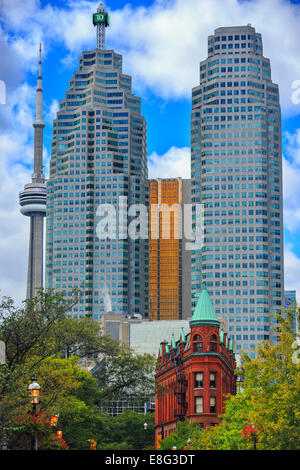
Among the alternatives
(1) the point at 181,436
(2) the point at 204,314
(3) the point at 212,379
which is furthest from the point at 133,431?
(1) the point at 181,436

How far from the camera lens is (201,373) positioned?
117 metres

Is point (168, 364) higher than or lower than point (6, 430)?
higher

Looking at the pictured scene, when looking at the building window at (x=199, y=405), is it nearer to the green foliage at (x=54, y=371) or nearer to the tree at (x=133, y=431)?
the green foliage at (x=54, y=371)

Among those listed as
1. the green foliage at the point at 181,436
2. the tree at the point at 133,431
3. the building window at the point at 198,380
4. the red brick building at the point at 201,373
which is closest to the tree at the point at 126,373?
the red brick building at the point at 201,373

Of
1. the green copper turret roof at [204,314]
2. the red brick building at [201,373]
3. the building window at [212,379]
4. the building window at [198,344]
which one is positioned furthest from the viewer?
the green copper turret roof at [204,314]

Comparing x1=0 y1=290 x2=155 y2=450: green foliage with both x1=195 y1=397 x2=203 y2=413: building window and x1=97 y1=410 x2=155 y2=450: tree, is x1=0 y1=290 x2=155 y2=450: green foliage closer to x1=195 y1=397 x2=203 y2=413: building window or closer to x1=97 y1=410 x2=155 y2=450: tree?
x1=195 y1=397 x2=203 y2=413: building window

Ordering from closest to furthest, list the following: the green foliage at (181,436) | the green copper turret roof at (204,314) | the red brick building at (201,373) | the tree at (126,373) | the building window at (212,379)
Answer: the green foliage at (181,436)
the tree at (126,373)
the red brick building at (201,373)
the building window at (212,379)
the green copper turret roof at (204,314)

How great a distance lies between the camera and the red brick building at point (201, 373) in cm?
11488

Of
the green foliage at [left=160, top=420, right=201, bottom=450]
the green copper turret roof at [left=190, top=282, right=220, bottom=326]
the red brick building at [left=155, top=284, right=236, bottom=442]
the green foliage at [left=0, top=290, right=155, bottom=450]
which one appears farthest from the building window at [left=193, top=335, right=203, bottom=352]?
the green foliage at [left=160, top=420, right=201, bottom=450]

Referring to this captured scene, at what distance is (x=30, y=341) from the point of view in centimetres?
7012

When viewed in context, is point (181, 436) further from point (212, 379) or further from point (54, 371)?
point (54, 371)
